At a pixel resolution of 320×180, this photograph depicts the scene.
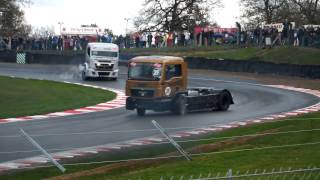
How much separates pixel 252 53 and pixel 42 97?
21182 millimetres

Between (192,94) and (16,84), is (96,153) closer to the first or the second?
(192,94)

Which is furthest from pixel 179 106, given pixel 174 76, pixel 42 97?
pixel 42 97

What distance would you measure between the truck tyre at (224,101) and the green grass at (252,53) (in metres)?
18.3

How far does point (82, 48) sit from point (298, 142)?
4424 centimetres

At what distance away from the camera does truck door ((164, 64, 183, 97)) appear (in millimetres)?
23547

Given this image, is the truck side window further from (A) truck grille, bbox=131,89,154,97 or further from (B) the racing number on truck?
(A) truck grille, bbox=131,89,154,97

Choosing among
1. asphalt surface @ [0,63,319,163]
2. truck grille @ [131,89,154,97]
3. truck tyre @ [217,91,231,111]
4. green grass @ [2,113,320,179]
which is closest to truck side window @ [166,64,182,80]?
truck grille @ [131,89,154,97]

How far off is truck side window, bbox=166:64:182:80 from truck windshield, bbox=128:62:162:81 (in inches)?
15.2

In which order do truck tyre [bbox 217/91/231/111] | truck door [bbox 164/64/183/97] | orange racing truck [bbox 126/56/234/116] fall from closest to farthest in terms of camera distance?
orange racing truck [bbox 126/56/234/116] → truck door [bbox 164/64/183/97] → truck tyre [bbox 217/91/231/111]

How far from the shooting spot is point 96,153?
47.0 ft

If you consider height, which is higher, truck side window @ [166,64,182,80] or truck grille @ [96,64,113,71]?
truck side window @ [166,64,182,80]

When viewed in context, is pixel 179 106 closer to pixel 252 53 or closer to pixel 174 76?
pixel 174 76

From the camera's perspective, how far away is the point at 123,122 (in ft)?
69.8

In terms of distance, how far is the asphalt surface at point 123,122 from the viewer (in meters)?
15.3
